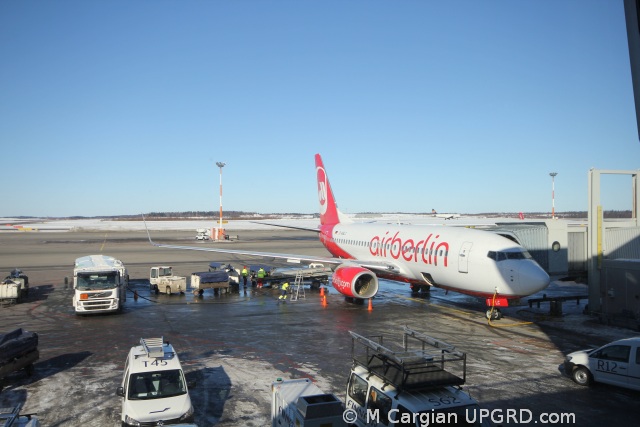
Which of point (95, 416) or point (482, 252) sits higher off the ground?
point (482, 252)

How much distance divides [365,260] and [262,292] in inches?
276

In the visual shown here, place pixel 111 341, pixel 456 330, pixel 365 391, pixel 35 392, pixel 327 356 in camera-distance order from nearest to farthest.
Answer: pixel 365 391 → pixel 35 392 → pixel 327 356 → pixel 111 341 → pixel 456 330

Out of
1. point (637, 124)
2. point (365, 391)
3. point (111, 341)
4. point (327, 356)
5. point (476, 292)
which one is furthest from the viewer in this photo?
point (476, 292)

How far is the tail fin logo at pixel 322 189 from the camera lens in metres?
41.0

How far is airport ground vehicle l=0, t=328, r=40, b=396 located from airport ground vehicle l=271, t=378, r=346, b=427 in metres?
8.48

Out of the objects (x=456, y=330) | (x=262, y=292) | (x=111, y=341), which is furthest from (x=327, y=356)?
(x=262, y=292)

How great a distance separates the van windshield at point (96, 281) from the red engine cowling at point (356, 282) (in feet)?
37.2

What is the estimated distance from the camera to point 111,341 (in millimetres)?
19781

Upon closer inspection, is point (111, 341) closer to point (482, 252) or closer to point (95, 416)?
point (95, 416)

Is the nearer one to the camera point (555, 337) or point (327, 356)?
point (327, 356)

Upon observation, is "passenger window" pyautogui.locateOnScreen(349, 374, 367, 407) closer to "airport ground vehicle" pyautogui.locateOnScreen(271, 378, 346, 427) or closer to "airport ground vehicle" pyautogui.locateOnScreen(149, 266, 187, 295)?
"airport ground vehicle" pyautogui.locateOnScreen(271, 378, 346, 427)

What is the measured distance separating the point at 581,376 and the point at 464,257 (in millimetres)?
9192

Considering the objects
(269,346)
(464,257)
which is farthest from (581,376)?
(269,346)

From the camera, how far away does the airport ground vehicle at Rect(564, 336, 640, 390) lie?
13.5 meters
